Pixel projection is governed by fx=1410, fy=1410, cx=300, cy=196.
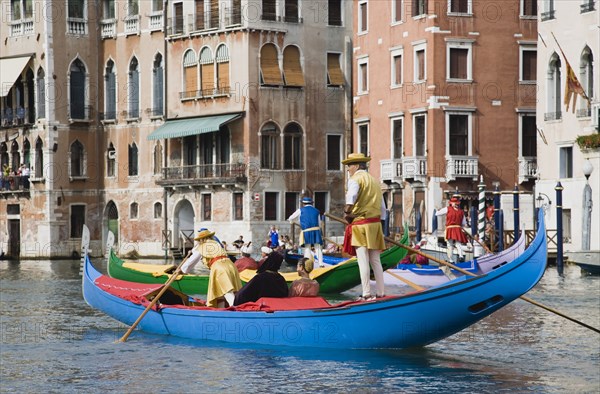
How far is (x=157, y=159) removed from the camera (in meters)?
47.1

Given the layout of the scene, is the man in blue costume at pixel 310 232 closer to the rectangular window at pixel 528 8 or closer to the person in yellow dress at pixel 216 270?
the person in yellow dress at pixel 216 270

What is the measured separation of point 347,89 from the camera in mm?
44938

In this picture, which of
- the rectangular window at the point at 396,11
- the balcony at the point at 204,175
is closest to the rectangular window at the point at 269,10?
the balcony at the point at 204,175

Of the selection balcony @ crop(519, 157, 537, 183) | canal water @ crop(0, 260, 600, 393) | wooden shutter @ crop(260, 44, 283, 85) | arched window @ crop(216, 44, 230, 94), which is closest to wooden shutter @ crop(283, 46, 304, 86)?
wooden shutter @ crop(260, 44, 283, 85)

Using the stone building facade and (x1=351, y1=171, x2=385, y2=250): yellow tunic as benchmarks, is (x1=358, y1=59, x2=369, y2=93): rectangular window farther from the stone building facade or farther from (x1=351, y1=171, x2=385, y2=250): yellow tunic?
(x1=351, y1=171, x2=385, y2=250): yellow tunic

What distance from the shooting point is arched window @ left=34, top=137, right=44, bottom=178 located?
47.7m

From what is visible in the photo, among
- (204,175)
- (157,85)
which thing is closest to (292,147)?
(204,175)

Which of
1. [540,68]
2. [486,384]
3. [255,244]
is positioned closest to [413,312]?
[486,384]

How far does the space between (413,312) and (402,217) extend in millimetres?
24394

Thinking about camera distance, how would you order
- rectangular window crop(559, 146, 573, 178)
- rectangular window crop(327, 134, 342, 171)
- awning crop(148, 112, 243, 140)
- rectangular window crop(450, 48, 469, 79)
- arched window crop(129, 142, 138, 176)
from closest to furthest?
rectangular window crop(559, 146, 573, 178) → rectangular window crop(450, 48, 469, 79) → awning crop(148, 112, 243, 140) → rectangular window crop(327, 134, 342, 171) → arched window crop(129, 142, 138, 176)

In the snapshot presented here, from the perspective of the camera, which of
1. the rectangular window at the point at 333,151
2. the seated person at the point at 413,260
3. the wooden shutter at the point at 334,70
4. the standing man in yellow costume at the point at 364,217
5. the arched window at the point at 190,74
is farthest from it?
the arched window at the point at 190,74

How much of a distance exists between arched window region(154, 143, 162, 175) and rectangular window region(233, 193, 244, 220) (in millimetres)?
3834

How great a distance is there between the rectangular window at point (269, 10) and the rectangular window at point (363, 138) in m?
4.49

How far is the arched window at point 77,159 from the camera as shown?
48000 mm
